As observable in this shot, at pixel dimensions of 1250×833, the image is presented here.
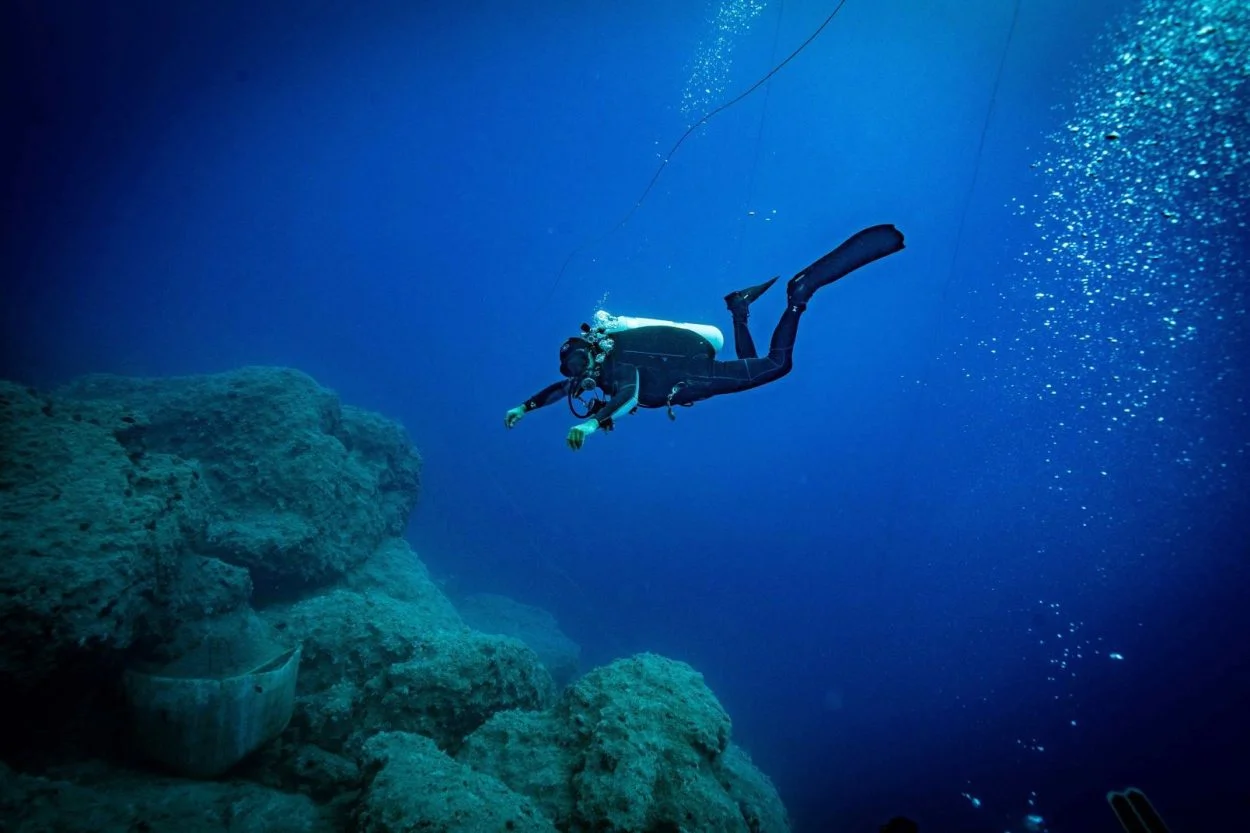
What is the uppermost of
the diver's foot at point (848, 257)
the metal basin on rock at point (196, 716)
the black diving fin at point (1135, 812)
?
the diver's foot at point (848, 257)

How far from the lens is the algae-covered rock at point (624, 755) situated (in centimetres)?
359

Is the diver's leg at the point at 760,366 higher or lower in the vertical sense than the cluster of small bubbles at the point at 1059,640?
lower

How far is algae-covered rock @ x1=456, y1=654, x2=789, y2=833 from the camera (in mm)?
3588

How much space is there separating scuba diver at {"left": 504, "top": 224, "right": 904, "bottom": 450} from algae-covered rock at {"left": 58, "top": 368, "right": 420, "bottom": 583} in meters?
5.76

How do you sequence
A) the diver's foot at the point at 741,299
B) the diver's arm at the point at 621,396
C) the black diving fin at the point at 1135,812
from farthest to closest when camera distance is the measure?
the diver's foot at the point at 741,299
the diver's arm at the point at 621,396
the black diving fin at the point at 1135,812

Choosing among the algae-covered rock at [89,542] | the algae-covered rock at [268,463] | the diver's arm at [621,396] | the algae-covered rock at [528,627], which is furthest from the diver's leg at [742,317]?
the algae-covered rock at [528,627]

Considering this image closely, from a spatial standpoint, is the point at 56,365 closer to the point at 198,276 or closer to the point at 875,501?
the point at 198,276

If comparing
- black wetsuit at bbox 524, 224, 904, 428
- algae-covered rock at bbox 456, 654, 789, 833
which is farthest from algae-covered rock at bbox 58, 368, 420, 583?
black wetsuit at bbox 524, 224, 904, 428

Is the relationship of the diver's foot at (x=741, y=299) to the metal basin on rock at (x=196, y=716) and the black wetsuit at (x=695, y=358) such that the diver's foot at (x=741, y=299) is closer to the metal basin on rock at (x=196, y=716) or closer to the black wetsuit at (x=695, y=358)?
the black wetsuit at (x=695, y=358)

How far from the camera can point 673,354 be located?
18.1 ft

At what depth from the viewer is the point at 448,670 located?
5277mm

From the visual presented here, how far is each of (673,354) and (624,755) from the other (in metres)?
4.02

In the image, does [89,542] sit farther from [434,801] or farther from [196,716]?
[434,801]

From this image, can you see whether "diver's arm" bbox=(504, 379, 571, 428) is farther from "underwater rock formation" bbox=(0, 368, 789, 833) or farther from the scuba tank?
"underwater rock formation" bbox=(0, 368, 789, 833)
